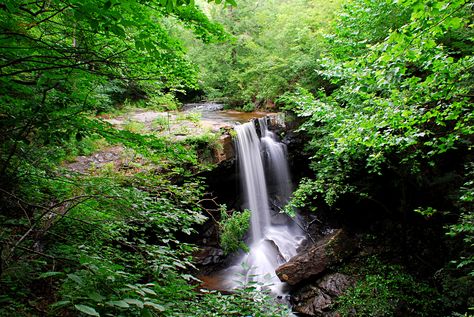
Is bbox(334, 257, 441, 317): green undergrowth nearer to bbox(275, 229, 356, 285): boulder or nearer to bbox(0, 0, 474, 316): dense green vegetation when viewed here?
bbox(0, 0, 474, 316): dense green vegetation

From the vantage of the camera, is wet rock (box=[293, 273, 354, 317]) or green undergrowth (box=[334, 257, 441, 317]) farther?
wet rock (box=[293, 273, 354, 317])

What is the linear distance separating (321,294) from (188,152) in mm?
5793

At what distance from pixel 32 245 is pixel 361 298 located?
6.94 meters

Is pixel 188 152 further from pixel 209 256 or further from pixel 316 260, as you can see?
pixel 209 256

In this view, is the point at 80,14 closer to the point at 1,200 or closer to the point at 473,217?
the point at 1,200

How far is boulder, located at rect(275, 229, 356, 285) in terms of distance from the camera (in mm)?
7023

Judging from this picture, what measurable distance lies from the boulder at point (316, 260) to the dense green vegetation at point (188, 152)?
602 mm

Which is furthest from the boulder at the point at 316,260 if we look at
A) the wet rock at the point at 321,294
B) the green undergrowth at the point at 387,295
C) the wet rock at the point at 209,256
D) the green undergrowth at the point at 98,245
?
the green undergrowth at the point at 98,245

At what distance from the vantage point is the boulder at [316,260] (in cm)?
702

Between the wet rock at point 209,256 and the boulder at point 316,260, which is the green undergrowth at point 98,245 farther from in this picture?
the wet rock at point 209,256

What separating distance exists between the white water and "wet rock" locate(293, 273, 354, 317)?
1.49 metres

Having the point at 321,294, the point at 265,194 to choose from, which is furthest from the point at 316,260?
the point at 265,194

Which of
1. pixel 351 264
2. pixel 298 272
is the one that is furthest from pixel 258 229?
pixel 351 264

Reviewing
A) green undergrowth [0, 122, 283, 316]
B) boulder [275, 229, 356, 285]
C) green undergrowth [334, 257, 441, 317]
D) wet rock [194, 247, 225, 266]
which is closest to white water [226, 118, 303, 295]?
wet rock [194, 247, 225, 266]
